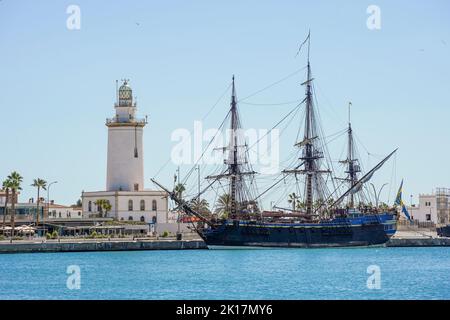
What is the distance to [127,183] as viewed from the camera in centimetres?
10762

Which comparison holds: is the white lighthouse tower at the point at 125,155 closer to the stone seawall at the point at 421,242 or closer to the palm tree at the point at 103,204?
the palm tree at the point at 103,204

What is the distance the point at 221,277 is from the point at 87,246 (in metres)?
37.1

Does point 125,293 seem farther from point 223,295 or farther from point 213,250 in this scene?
point 213,250

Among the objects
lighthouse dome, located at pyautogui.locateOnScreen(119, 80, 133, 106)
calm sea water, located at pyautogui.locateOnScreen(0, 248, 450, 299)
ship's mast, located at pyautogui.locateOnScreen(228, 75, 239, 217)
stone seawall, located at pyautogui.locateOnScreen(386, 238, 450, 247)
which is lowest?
calm sea water, located at pyautogui.locateOnScreen(0, 248, 450, 299)

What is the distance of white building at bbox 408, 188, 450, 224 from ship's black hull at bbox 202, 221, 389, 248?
43735 millimetres

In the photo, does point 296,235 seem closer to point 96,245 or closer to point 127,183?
point 96,245

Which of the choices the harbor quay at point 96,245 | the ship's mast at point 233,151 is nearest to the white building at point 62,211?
the harbor quay at point 96,245

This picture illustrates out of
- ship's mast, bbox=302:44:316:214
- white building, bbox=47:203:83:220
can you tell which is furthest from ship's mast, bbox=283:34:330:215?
white building, bbox=47:203:83:220

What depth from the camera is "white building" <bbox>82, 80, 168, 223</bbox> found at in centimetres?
10700

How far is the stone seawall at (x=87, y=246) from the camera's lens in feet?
280

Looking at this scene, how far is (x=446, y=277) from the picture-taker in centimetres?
5475

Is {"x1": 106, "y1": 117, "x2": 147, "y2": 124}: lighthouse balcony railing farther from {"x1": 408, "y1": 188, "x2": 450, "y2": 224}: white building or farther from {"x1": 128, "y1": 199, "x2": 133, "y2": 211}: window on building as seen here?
{"x1": 408, "y1": 188, "x2": 450, "y2": 224}: white building

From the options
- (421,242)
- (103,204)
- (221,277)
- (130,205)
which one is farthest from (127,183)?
(221,277)
